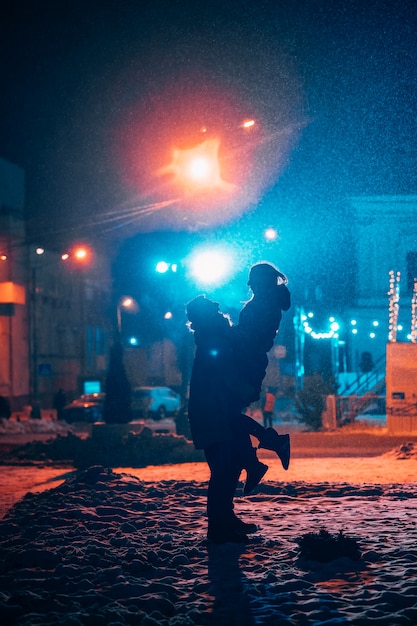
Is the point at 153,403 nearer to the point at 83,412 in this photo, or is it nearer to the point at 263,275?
the point at 83,412

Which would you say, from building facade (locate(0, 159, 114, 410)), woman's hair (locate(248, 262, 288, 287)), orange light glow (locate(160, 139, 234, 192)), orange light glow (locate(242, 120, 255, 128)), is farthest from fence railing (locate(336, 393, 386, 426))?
woman's hair (locate(248, 262, 288, 287))

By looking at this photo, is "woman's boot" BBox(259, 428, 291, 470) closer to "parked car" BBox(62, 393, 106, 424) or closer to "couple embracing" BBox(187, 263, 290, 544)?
"couple embracing" BBox(187, 263, 290, 544)

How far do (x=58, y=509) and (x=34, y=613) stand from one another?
4.03m

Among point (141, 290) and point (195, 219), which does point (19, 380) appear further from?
point (195, 219)

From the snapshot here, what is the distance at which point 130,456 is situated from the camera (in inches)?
631

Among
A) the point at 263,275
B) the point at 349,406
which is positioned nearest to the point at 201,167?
the point at 349,406

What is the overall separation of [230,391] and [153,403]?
1151 inches

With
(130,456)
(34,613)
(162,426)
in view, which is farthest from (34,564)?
(162,426)

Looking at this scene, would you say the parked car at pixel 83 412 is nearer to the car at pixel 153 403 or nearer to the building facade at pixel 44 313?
the car at pixel 153 403

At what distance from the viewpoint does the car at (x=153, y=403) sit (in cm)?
3469

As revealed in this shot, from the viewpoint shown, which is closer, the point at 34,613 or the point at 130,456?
the point at 34,613

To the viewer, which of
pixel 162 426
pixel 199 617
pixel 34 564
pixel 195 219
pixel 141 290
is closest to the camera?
pixel 199 617

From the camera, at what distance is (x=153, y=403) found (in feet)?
116

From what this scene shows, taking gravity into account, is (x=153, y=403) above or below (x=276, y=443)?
below
